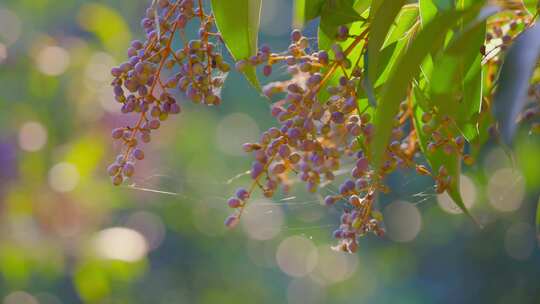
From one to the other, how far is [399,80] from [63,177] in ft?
6.06

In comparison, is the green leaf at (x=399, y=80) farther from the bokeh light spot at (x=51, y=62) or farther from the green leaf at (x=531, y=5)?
the bokeh light spot at (x=51, y=62)

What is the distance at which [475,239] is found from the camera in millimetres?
3244

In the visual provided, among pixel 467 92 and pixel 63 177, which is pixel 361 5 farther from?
pixel 63 177

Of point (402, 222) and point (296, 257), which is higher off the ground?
point (402, 222)

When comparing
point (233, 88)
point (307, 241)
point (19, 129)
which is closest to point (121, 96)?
point (19, 129)

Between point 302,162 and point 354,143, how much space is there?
0.23ft

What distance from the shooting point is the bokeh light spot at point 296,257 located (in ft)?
13.6

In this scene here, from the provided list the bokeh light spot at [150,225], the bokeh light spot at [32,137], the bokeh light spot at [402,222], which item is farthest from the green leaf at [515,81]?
the bokeh light spot at [150,225]

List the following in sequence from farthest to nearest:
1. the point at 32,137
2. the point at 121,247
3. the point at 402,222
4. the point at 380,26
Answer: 1. the point at 402,222
2. the point at 32,137
3. the point at 121,247
4. the point at 380,26

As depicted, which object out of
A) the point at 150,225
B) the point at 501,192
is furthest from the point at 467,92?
the point at 150,225

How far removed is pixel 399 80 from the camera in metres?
0.50

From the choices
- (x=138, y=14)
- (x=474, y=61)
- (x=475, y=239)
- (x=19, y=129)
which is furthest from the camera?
(x=138, y=14)

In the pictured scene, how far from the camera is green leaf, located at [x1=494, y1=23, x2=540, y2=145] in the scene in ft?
1.51

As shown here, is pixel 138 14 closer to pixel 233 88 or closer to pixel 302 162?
pixel 233 88
